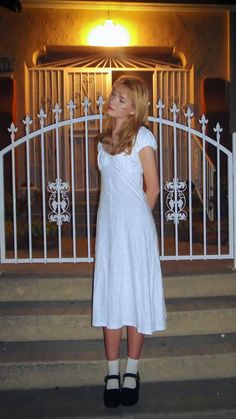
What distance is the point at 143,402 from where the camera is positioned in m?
3.52

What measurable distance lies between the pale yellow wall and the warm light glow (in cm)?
11

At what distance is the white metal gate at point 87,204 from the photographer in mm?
4715

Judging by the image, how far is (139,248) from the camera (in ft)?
11.2

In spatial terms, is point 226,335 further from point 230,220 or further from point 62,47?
point 62,47

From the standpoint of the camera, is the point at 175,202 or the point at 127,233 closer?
the point at 127,233

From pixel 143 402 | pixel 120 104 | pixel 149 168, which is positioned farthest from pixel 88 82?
pixel 143 402

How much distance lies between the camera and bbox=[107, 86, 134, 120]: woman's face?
134 inches

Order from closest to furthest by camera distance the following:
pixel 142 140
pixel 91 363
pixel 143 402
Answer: pixel 142 140 < pixel 143 402 < pixel 91 363

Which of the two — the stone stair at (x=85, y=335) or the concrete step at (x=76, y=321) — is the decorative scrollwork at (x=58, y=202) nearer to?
the stone stair at (x=85, y=335)

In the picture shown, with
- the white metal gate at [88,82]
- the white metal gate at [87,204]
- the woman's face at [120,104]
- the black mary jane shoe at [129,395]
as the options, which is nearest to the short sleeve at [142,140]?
the woman's face at [120,104]

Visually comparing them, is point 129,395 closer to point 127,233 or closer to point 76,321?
point 76,321

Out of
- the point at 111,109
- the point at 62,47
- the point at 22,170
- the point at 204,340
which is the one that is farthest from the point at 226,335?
the point at 62,47

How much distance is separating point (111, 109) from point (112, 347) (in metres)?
1.47

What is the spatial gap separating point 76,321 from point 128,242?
101 centimetres
